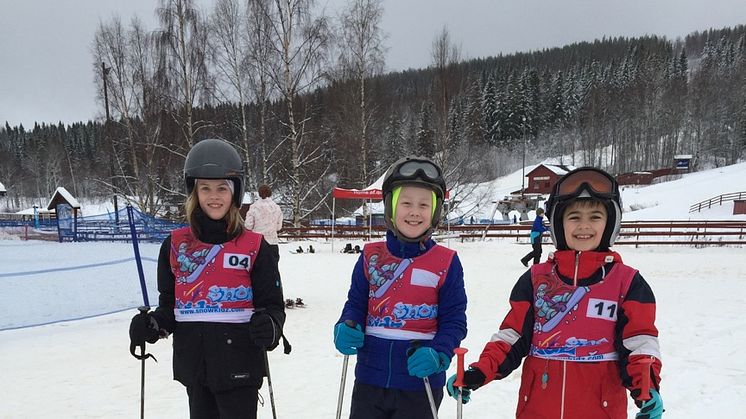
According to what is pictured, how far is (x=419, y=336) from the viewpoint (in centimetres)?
194

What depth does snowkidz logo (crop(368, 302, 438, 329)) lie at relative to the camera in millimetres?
1963

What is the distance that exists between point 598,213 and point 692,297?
26.0 ft

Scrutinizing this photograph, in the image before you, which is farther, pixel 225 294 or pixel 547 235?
pixel 547 235

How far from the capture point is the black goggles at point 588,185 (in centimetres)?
187

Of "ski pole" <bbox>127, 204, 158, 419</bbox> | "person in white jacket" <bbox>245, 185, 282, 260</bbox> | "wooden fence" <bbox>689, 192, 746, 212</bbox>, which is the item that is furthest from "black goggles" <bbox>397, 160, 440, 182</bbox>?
"wooden fence" <bbox>689, 192, 746, 212</bbox>

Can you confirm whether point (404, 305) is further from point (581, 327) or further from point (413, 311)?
point (581, 327)

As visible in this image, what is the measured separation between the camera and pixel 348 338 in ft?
6.28

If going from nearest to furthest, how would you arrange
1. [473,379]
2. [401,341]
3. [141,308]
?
1. [473,379]
2. [401,341]
3. [141,308]

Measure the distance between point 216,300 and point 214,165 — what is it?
0.72 metres

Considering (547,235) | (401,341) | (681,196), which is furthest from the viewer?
(681,196)

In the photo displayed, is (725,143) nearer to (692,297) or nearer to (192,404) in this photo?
(692,297)

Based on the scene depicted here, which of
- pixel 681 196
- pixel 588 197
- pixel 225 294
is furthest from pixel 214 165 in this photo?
pixel 681 196

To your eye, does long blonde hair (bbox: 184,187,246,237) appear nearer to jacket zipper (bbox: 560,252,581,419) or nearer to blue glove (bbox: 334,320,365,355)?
blue glove (bbox: 334,320,365,355)

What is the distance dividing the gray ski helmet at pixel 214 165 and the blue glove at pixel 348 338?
0.94 metres
